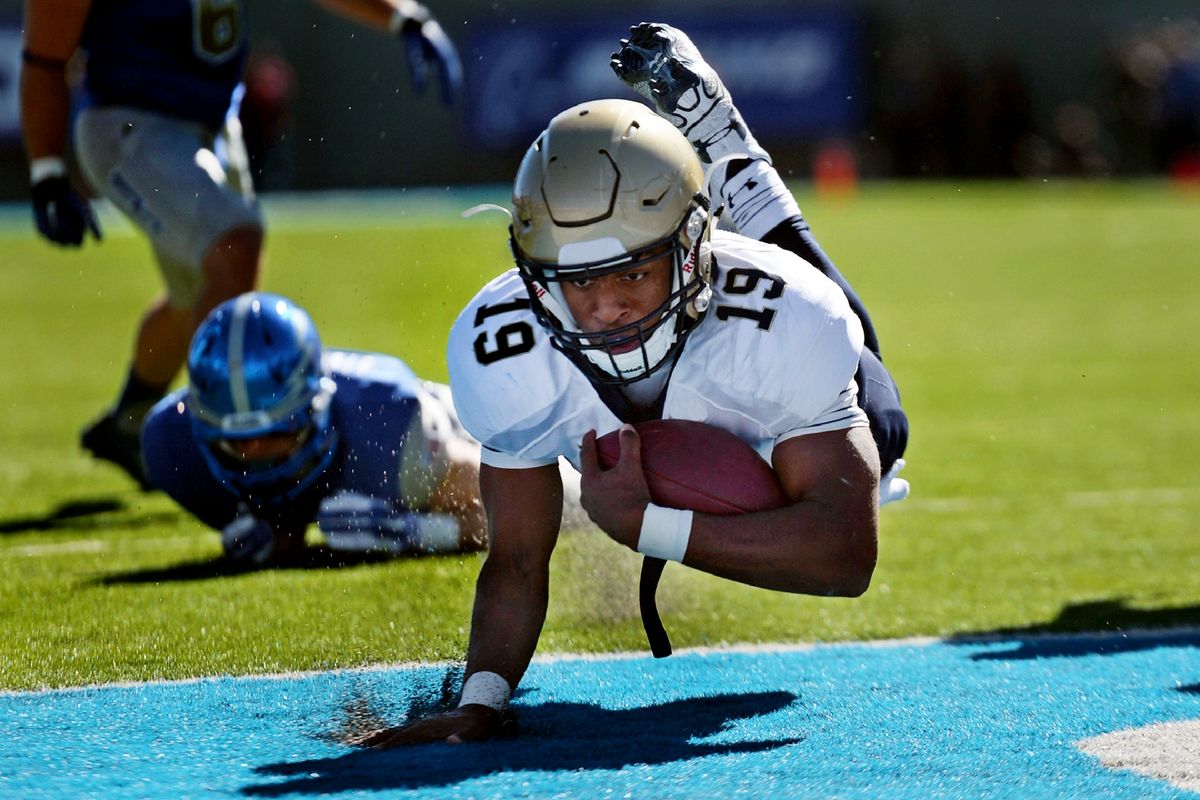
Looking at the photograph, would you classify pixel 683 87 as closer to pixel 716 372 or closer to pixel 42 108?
pixel 716 372

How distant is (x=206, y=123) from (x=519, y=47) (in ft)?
55.6

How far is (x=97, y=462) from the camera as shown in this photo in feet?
21.4

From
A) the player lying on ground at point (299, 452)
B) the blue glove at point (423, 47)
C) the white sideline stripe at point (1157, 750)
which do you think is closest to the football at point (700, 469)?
the white sideline stripe at point (1157, 750)

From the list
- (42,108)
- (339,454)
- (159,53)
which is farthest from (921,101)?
(339,454)

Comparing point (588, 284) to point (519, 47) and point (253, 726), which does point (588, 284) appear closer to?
point (253, 726)

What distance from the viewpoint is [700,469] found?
3.03 m

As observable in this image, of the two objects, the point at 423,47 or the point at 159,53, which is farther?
the point at 423,47

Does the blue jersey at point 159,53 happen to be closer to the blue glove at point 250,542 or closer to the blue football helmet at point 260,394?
the blue football helmet at point 260,394

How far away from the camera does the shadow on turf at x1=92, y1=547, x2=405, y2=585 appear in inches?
176

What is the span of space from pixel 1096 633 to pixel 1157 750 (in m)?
1.03

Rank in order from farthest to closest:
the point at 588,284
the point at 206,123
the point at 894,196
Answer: the point at 894,196 → the point at 206,123 → the point at 588,284

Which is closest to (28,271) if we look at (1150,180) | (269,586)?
(269,586)

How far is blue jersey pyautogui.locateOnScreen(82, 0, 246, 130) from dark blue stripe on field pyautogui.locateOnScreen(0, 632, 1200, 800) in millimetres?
2727

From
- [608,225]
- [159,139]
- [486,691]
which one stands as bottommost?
[486,691]
